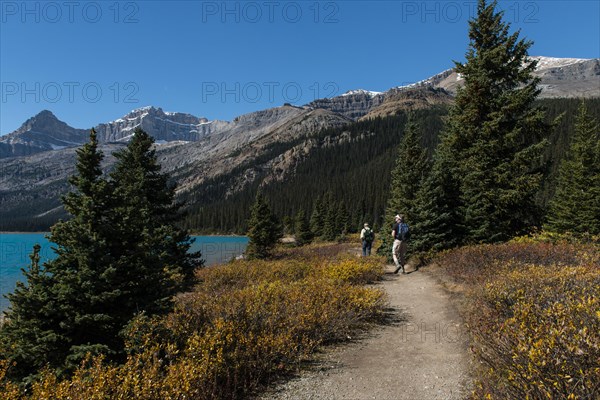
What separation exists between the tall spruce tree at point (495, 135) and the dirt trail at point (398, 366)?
9211 mm

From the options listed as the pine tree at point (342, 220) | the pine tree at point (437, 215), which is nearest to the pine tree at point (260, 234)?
the pine tree at point (437, 215)

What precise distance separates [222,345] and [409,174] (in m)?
15.2

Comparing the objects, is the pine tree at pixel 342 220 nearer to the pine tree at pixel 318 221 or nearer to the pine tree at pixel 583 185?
the pine tree at pixel 318 221

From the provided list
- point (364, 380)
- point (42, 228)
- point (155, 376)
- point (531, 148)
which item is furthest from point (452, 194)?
→ point (42, 228)

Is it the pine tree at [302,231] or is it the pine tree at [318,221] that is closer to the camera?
the pine tree at [302,231]

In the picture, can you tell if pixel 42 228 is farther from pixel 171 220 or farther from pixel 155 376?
pixel 155 376

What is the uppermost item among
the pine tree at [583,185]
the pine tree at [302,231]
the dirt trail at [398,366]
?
the pine tree at [583,185]

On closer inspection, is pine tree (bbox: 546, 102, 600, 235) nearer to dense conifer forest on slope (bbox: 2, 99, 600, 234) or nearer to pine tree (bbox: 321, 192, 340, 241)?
pine tree (bbox: 321, 192, 340, 241)

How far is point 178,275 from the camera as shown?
51.6ft

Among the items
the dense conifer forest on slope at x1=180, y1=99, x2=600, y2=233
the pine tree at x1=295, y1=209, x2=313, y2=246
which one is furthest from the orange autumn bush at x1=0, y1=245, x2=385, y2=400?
the dense conifer forest on slope at x1=180, y1=99, x2=600, y2=233

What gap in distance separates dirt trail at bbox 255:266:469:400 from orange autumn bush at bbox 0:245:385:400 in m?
0.48

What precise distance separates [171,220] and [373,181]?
12182cm

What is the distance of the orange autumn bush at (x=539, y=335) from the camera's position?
3.04 metres

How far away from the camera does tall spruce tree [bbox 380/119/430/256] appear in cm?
1772
